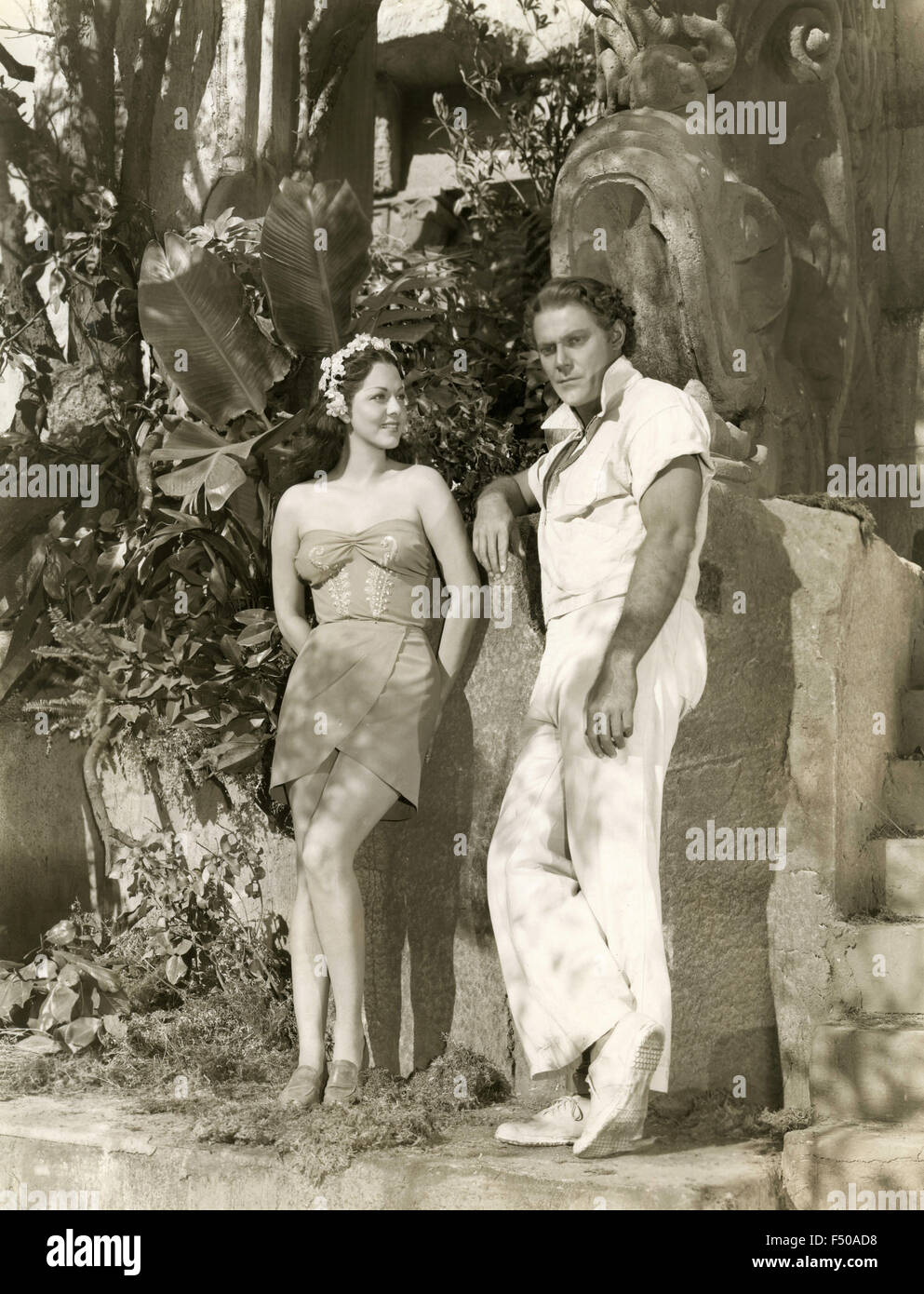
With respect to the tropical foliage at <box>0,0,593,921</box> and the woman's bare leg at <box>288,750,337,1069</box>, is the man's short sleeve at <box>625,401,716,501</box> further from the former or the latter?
the tropical foliage at <box>0,0,593,921</box>

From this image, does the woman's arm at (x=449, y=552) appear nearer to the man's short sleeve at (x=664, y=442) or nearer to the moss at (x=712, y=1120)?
the man's short sleeve at (x=664, y=442)

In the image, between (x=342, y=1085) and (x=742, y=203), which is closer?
(x=342, y=1085)

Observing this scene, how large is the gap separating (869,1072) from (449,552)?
6.30 feet

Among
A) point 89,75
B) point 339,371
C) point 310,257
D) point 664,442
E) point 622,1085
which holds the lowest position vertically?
point 622,1085

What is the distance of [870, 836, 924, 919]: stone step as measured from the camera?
16.9 feet

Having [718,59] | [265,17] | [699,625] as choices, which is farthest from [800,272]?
[265,17]

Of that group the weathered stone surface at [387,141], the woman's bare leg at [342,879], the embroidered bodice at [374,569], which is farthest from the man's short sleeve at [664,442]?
the weathered stone surface at [387,141]

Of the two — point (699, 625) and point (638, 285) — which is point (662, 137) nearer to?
point (638, 285)

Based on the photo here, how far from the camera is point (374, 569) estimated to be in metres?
4.95

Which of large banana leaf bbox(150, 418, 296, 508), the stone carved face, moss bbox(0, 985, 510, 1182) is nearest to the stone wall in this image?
moss bbox(0, 985, 510, 1182)

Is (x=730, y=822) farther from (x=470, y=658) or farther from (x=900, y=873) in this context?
(x=470, y=658)

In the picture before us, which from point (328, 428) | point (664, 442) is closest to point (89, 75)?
point (328, 428)

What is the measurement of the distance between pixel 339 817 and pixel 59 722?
6.96 feet

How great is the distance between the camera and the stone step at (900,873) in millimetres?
5160
